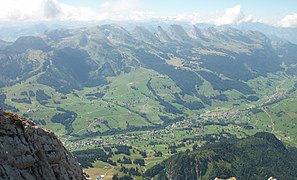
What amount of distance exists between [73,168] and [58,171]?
12.1ft

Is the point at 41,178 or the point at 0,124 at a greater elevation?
the point at 0,124

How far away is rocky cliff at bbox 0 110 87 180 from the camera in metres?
33.8

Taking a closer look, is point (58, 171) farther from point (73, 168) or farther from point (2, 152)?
point (2, 152)

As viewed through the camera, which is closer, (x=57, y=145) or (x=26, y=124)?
(x=26, y=124)

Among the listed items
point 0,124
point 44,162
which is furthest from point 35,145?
point 0,124

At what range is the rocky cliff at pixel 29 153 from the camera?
33750 millimetres

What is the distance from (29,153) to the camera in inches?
1423

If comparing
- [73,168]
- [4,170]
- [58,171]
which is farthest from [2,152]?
[73,168]

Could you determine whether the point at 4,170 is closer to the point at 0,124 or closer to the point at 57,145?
the point at 0,124

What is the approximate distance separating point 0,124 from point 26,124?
362cm

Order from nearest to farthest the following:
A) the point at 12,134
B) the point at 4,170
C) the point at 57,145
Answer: the point at 4,170, the point at 12,134, the point at 57,145

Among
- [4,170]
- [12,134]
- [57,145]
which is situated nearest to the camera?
[4,170]

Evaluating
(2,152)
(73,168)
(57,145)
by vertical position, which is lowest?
(73,168)

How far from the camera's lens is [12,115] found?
121 ft
